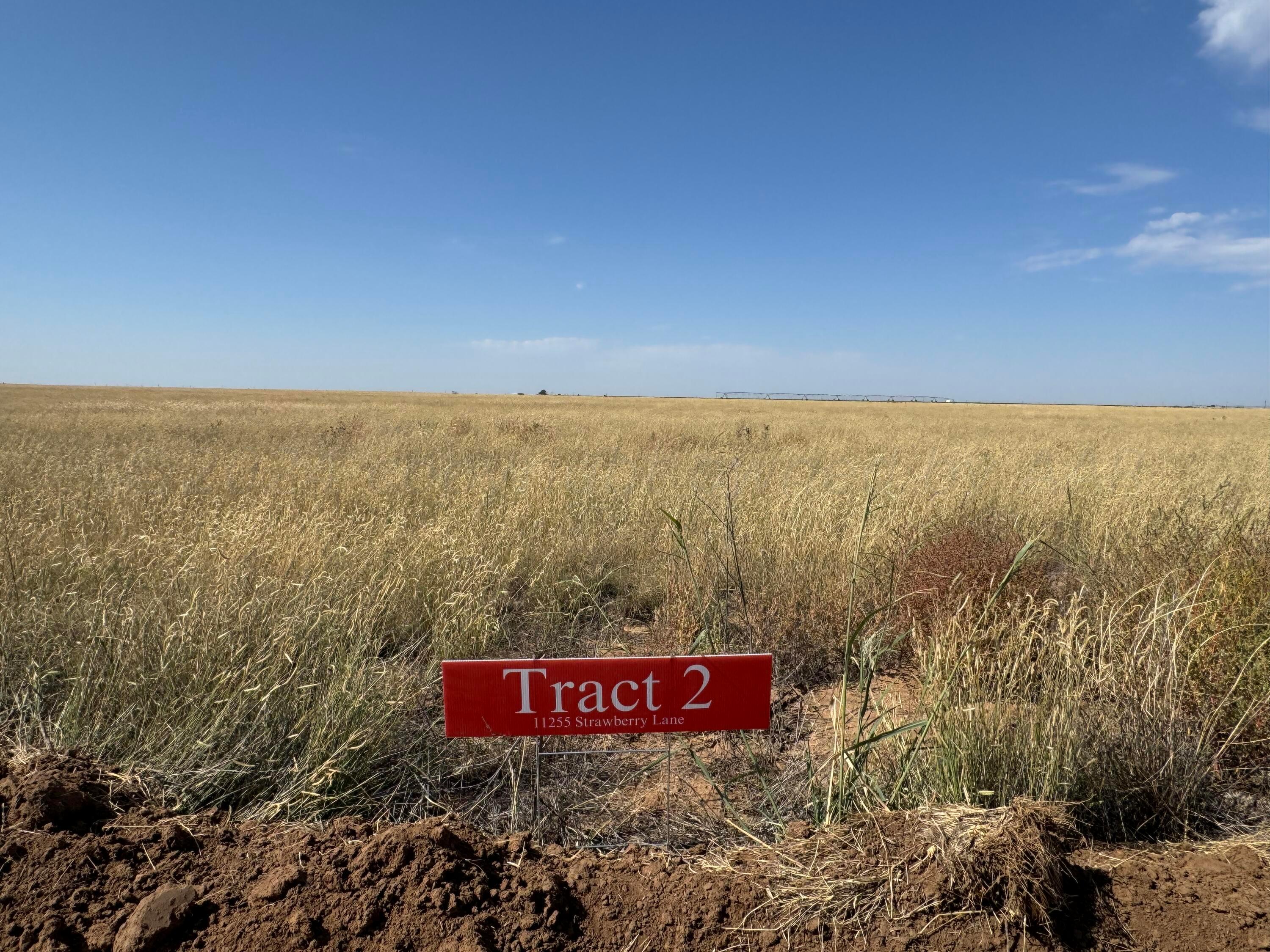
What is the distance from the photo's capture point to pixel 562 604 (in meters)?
4.42

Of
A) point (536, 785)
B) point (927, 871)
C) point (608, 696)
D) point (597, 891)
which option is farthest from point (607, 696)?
point (927, 871)

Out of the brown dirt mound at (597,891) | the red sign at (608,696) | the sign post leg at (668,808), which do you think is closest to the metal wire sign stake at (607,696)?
the red sign at (608,696)

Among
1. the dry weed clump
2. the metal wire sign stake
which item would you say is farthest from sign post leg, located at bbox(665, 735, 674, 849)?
the dry weed clump

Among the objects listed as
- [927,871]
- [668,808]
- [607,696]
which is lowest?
[668,808]

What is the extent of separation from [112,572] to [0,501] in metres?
2.62

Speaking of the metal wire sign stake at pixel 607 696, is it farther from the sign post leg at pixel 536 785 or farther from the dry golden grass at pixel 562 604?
the dry golden grass at pixel 562 604

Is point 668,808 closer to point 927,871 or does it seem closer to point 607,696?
point 607,696

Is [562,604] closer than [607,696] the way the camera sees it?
No

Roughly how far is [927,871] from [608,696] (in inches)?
39.1

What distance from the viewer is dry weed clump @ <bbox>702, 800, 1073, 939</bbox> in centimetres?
163

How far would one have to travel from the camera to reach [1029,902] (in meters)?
1.62

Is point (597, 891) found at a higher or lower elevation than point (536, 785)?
lower

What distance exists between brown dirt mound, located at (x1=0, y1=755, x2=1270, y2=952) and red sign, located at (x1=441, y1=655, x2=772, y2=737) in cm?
34

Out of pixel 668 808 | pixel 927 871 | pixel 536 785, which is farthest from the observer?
pixel 668 808
